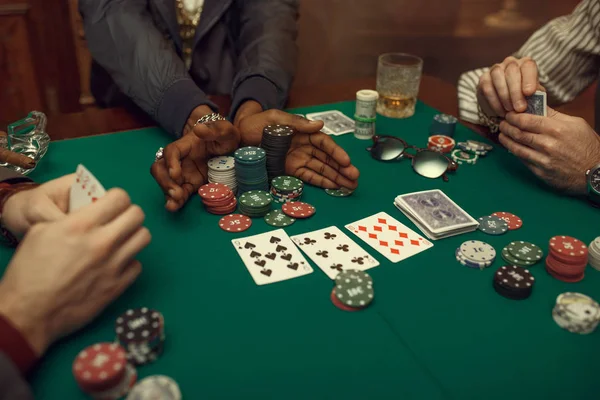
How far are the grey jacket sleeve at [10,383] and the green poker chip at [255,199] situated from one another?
76 centimetres

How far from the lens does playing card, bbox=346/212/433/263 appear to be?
1349 mm

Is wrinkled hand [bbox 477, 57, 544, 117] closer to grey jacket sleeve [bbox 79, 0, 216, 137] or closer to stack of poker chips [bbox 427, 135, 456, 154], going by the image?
stack of poker chips [bbox 427, 135, 456, 154]

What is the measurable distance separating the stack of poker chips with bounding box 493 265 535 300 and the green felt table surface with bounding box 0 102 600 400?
0.08 ft

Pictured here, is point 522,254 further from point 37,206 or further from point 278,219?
point 37,206

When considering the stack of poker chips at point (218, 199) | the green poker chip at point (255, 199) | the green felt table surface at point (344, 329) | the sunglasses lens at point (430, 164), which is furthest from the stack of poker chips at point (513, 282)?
the stack of poker chips at point (218, 199)

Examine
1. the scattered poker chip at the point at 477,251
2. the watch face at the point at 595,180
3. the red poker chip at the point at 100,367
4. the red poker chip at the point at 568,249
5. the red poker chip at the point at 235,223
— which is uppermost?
the watch face at the point at 595,180

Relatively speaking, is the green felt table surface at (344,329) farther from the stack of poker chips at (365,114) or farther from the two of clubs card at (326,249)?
the stack of poker chips at (365,114)

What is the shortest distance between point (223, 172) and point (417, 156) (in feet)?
2.42

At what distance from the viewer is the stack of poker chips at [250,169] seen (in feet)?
4.95

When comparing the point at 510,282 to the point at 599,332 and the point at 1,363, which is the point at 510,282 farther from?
the point at 1,363

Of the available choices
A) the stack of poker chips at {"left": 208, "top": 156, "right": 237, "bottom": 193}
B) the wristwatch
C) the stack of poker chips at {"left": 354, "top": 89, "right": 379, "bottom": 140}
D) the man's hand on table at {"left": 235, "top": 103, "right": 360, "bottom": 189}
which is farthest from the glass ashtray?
the wristwatch

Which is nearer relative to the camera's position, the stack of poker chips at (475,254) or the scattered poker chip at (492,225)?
the stack of poker chips at (475,254)

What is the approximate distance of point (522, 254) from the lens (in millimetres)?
1316

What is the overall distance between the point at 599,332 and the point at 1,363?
1253 millimetres
